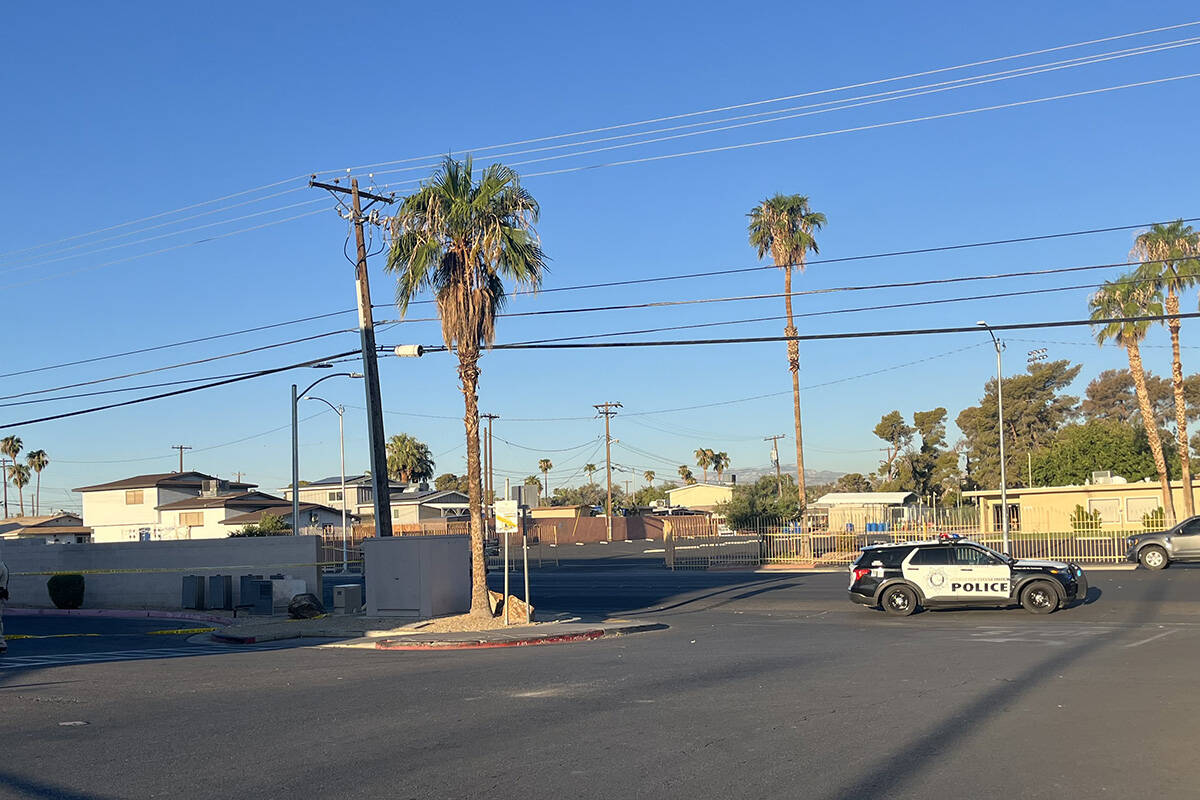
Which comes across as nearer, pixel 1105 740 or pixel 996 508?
pixel 1105 740

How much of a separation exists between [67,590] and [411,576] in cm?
1391

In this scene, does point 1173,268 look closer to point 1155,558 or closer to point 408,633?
point 1155,558

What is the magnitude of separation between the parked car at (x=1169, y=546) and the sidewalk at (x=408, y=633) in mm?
21054

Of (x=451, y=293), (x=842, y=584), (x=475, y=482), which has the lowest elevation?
(x=842, y=584)

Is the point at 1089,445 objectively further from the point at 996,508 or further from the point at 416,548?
the point at 416,548

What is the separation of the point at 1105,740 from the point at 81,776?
29.3ft

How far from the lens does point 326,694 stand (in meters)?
14.7

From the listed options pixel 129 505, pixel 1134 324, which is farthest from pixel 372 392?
pixel 129 505

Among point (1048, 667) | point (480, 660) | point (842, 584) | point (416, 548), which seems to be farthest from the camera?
point (842, 584)

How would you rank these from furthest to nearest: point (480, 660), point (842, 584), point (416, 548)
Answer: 1. point (842, 584)
2. point (416, 548)
3. point (480, 660)

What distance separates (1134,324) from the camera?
51.6m

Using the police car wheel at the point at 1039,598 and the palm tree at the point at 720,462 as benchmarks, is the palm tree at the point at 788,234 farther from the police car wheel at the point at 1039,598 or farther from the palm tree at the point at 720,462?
the palm tree at the point at 720,462

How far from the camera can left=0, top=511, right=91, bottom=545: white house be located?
78.2 m

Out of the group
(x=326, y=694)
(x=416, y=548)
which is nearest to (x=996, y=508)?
(x=416, y=548)
